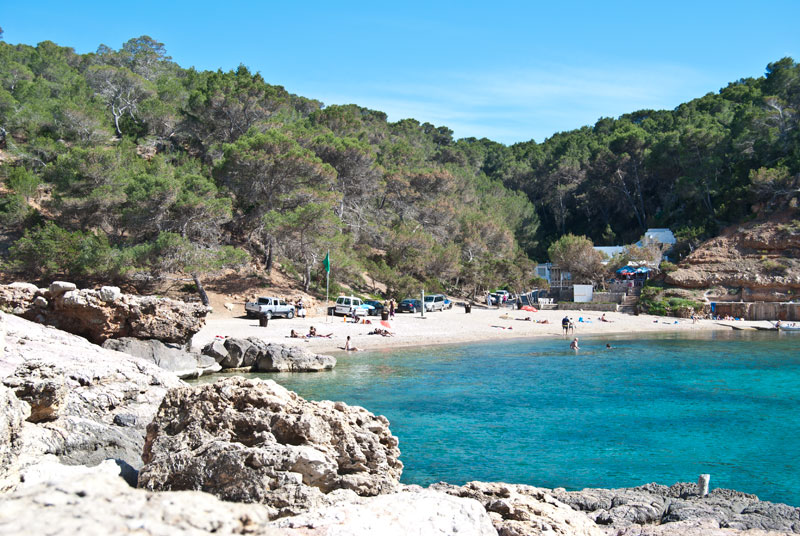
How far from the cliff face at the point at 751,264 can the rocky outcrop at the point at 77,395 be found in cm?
4472

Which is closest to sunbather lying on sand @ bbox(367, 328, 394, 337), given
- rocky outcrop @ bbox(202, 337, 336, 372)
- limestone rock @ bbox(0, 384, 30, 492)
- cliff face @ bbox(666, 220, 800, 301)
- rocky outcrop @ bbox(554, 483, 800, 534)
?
rocky outcrop @ bbox(202, 337, 336, 372)

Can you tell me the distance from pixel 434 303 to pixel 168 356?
2621 centimetres

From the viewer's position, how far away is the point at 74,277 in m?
33.6

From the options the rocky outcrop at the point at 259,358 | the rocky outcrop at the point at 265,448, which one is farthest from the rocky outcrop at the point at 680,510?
the rocky outcrop at the point at 259,358

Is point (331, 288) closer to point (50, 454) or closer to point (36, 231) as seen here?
point (36, 231)

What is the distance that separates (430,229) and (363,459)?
52.5m

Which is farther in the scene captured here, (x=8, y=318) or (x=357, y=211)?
(x=357, y=211)

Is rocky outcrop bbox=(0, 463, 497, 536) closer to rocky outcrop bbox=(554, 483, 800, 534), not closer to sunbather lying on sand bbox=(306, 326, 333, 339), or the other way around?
rocky outcrop bbox=(554, 483, 800, 534)

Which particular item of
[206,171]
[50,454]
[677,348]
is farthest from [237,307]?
[50,454]

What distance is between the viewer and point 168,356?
20.6 metres

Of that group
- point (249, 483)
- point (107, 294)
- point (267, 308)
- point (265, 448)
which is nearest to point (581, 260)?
point (267, 308)

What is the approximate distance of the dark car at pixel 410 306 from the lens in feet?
141

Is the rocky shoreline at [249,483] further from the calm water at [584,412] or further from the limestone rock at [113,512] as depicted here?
the calm water at [584,412]

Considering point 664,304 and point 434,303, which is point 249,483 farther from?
point 664,304
